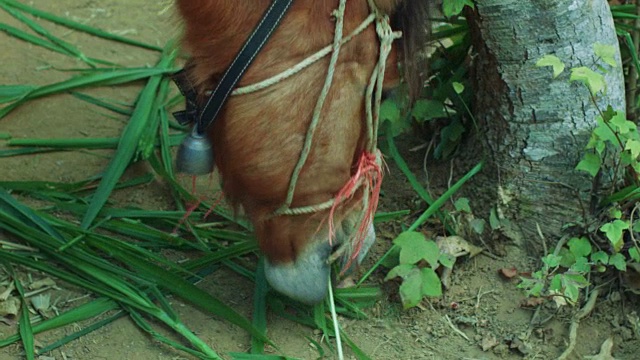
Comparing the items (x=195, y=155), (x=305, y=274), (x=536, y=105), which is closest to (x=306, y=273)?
(x=305, y=274)

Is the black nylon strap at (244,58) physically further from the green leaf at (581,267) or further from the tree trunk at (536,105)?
the green leaf at (581,267)

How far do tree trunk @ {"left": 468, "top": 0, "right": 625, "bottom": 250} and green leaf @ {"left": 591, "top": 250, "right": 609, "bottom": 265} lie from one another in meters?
0.15

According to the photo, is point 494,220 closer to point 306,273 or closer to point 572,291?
point 572,291

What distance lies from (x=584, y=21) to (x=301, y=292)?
118 centimetres

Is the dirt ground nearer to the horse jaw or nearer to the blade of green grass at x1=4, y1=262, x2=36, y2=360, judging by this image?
the blade of green grass at x1=4, y1=262, x2=36, y2=360

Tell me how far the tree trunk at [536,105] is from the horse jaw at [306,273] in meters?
0.74

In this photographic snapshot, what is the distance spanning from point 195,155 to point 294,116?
0.32 m

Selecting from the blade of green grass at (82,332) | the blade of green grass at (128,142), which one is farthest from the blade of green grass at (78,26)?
the blade of green grass at (82,332)

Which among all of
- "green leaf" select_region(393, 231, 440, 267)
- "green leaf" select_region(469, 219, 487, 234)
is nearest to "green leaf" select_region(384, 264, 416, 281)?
"green leaf" select_region(393, 231, 440, 267)

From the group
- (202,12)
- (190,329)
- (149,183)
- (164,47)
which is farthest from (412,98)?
(164,47)

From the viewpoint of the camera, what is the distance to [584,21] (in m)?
2.82

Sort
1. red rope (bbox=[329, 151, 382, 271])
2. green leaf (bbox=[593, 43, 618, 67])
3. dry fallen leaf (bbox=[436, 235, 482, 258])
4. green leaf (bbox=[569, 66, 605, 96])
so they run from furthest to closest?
dry fallen leaf (bbox=[436, 235, 482, 258]) → green leaf (bbox=[593, 43, 618, 67]) → green leaf (bbox=[569, 66, 605, 96]) → red rope (bbox=[329, 151, 382, 271])

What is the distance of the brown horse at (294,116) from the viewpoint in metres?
2.21

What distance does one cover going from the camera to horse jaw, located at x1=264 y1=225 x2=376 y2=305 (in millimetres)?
2459
